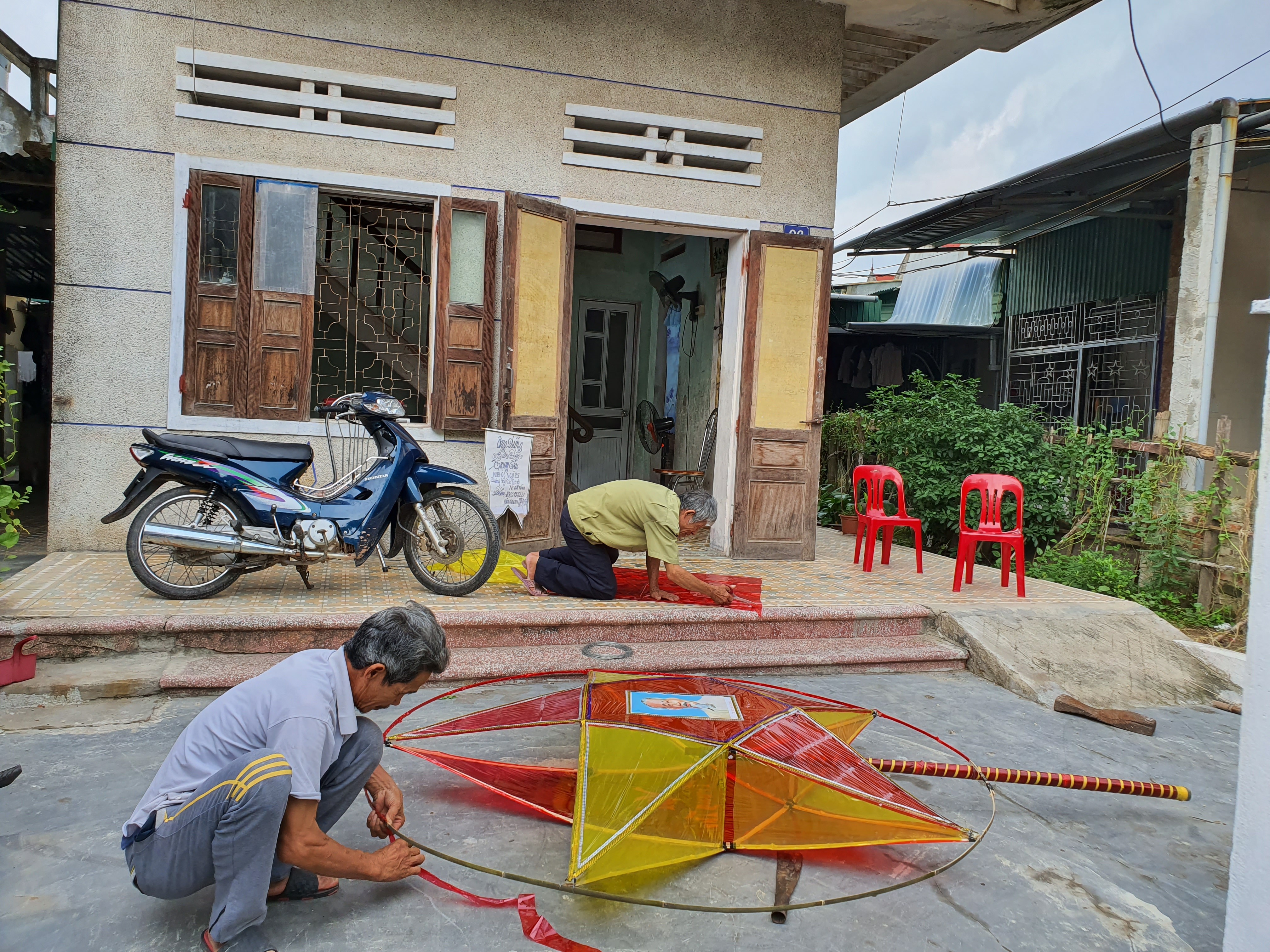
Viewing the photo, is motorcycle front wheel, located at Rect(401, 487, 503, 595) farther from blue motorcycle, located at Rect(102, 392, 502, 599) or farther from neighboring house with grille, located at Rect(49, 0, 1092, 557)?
neighboring house with grille, located at Rect(49, 0, 1092, 557)

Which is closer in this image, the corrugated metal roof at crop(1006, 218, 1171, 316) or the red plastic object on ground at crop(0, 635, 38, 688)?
the red plastic object on ground at crop(0, 635, 38, 688)

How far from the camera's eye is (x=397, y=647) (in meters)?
2.05

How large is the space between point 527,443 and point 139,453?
7.86ft

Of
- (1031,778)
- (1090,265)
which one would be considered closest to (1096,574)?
(1031,778)

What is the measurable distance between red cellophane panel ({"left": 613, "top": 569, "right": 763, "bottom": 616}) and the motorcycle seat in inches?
77.1

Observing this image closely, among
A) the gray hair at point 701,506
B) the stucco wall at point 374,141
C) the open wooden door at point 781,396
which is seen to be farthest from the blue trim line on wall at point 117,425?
the open wooden door at point 781,396

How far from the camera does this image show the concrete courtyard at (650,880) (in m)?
2.19

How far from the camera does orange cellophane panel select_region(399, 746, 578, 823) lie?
2.66 meters

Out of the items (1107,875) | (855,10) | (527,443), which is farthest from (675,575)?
(855,10)

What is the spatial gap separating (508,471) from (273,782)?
418cm

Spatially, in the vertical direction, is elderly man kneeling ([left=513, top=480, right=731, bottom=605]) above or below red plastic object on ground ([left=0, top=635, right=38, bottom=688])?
above

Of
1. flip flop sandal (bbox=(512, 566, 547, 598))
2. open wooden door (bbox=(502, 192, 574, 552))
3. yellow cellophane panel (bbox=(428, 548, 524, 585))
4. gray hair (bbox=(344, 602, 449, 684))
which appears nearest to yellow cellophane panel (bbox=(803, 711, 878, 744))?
gray hair (bbox=(344, 602, 449, 684))

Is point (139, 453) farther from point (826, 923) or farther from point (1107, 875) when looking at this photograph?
point (1107, 875)

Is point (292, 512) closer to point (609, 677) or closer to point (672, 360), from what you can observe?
point (609, 677)
